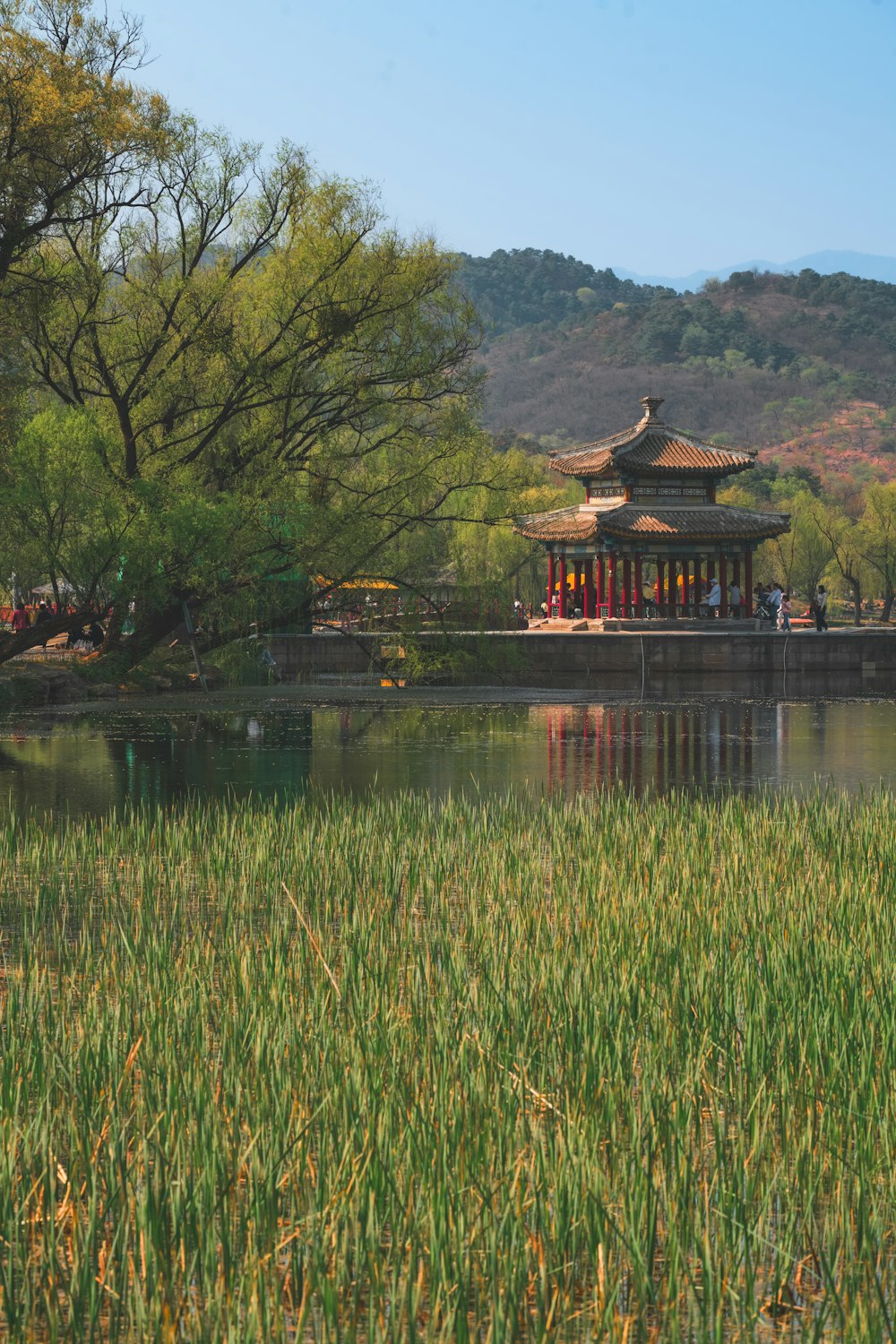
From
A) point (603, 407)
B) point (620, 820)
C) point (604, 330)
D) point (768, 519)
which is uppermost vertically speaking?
point (604, 330)

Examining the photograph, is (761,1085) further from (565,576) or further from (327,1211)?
(565,576)

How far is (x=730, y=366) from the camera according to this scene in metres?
150

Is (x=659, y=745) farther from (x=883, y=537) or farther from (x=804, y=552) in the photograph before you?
(x=804, y=552)

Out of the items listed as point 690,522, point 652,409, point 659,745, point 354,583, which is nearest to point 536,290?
point 652,409

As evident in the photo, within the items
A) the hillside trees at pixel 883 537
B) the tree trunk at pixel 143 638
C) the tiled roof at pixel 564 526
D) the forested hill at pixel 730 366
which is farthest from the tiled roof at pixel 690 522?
the forested hill at pixel 730 366

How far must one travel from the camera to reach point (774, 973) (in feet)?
18.9

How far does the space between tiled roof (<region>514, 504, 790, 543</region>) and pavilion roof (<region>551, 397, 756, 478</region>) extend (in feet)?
3.45

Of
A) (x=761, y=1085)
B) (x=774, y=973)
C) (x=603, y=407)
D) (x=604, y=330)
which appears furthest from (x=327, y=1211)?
(x=604, y=330)

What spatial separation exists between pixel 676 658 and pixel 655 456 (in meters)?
7.44

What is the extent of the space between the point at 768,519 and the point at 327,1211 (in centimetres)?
4130

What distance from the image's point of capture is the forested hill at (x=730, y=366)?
13875 cm

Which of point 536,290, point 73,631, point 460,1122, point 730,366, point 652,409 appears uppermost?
point 536,290

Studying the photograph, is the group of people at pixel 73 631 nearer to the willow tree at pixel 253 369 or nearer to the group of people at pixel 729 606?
the willow tree at pixel 253 369

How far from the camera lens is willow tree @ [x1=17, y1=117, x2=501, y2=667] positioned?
24.1m
